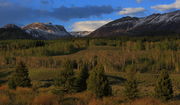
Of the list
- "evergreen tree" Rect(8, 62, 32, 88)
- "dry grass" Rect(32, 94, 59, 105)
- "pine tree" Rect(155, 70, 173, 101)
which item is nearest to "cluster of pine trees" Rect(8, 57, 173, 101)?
"pine tree" Rect(155, 70, 173, 101)

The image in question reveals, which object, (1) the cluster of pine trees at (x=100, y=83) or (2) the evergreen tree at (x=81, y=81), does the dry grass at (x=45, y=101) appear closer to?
(1) the cluster of pine trees at (x=100, y=83)

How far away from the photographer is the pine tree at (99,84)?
1853 centimetres

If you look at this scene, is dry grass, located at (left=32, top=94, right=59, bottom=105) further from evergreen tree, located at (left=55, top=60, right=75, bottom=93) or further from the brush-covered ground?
evergreen tree, located at (left=55, top=60, right=75, bottom=93)

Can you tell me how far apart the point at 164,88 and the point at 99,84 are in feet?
20.2

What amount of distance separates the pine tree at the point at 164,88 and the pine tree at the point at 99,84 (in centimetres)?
459

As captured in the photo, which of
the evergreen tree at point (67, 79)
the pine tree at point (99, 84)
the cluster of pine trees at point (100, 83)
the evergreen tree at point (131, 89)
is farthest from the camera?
the evergreen tree at point (67, 79)

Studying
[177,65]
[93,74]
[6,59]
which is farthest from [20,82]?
[6,59]

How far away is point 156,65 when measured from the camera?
110188mm

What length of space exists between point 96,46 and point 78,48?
15.9 m

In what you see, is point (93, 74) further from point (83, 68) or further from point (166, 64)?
point (166, 64)

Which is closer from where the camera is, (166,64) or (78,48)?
(166,64)

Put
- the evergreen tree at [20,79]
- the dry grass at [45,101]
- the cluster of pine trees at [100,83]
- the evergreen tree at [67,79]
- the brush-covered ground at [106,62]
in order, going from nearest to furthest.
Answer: the dry grass at [45,101] → the cluster of pine trees at [100,83] → the evergreen tree at [67,79] → the evergreen tree at [20,79] → the brush-covered ground at [106,62]

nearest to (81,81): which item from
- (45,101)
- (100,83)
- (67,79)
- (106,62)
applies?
(67,79)

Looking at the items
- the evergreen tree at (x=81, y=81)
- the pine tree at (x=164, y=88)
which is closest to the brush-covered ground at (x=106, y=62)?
the pine tree at (x=164, y=88)
